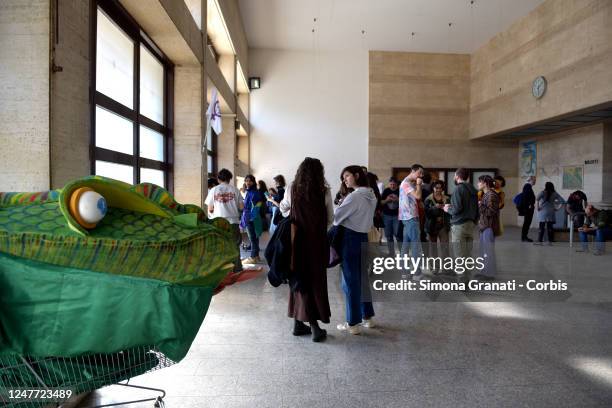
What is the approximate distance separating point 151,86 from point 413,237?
Result: 4.54 meters

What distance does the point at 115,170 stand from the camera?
5023 mm

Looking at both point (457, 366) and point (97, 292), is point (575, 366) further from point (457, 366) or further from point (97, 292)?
point (97, 292)

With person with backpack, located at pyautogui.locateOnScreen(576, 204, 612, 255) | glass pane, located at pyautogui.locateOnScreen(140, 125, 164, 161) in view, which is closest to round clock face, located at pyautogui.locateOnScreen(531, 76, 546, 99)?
person with backpack, located at pyautogui.locateOnScreen(576, 204, 612, 255)

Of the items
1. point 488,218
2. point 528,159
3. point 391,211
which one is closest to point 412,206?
point 488,218

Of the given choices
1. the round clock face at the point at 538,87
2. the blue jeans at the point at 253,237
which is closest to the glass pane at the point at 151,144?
the blue jeans at the point at 253,237

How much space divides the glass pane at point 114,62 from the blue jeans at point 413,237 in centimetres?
411

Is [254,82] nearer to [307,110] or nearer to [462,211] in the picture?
[307,110]

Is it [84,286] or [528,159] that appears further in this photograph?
[528,159]

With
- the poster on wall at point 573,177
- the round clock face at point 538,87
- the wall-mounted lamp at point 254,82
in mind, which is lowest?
the poster on wall at point 573,177

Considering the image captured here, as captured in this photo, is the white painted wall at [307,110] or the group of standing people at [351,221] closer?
the group of standing people at [351,221]

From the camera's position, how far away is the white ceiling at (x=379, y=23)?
1263cm

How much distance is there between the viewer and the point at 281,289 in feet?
18.7

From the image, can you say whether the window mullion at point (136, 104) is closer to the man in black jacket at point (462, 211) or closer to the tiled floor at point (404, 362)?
the tiled floor at point (404, 362)

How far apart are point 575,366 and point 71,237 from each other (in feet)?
11.6
